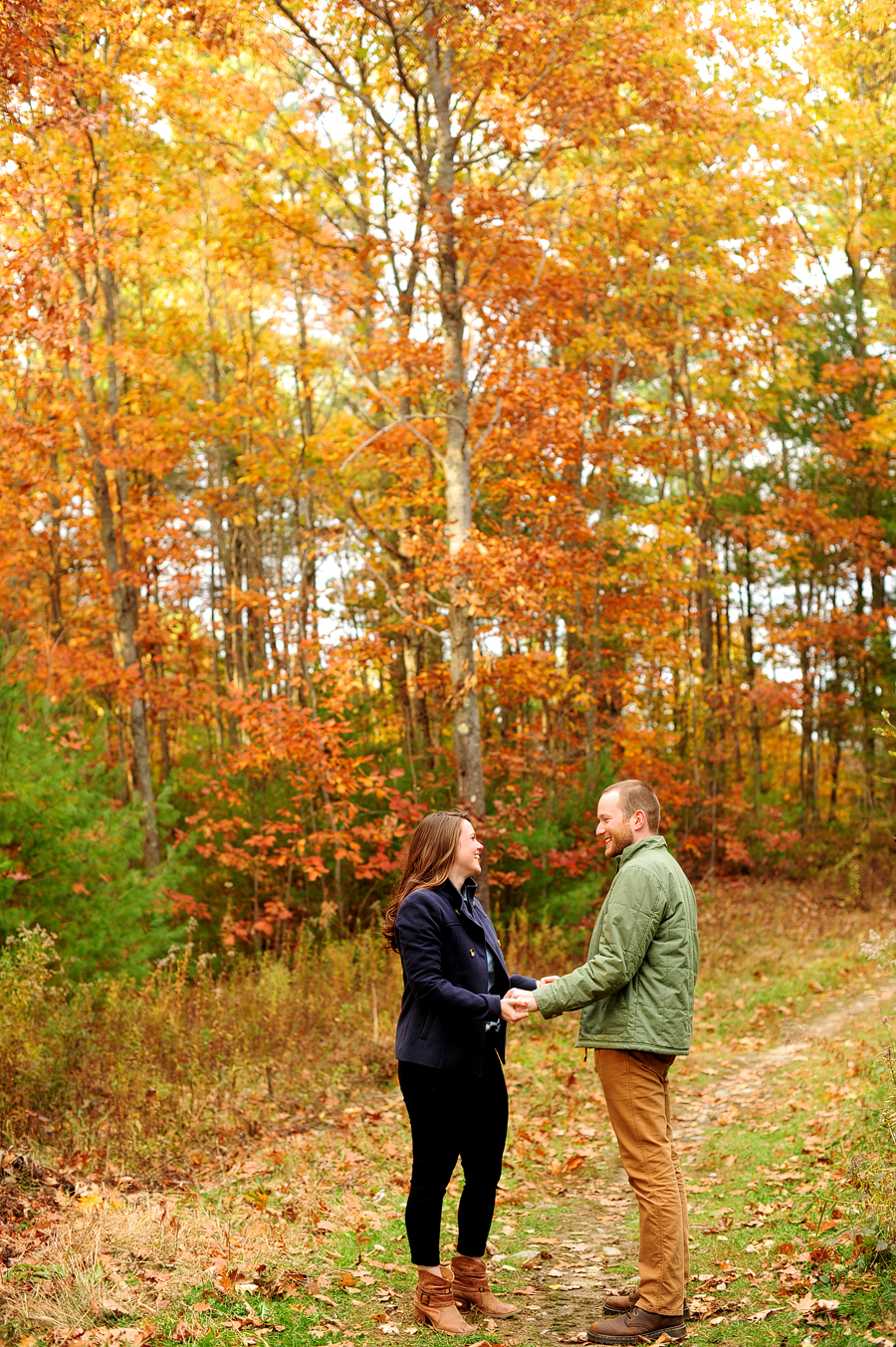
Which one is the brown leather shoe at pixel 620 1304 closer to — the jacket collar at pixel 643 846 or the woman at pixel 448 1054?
the woman at pixel 448 1054

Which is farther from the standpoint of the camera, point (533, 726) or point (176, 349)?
point (176, 349)

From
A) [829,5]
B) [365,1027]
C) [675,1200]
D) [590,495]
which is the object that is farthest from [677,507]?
[675,1200]

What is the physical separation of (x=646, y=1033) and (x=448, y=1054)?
0.77 metres

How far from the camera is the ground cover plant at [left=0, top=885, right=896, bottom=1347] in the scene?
171 inches

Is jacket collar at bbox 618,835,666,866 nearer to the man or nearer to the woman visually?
the man

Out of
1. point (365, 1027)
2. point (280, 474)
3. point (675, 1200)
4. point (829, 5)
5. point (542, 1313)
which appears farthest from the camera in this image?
point (280, 474)

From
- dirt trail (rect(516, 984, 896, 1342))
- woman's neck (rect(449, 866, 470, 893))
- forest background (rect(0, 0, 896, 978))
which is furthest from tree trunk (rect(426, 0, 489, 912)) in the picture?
woman's neck (rect(449, 866, 470, 893))

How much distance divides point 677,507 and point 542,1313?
1312cm

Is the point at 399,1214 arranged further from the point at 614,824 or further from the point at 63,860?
the point at 63,860

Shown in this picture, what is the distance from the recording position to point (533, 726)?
53.6 feet

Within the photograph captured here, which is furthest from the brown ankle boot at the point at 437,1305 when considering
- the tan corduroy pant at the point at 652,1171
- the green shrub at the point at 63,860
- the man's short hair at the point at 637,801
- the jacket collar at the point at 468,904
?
the green shrub at the point at 63,860

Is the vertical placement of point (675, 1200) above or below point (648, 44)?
below

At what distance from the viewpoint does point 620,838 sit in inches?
183

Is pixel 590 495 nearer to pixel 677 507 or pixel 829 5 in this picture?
pixel 677 507
